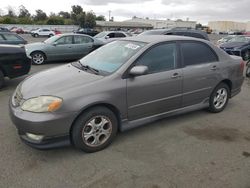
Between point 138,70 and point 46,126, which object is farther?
point 138,70

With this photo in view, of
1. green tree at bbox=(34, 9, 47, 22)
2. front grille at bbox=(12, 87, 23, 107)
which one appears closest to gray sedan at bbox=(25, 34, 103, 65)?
front grille at bbox=(12, 87, 23, 107)

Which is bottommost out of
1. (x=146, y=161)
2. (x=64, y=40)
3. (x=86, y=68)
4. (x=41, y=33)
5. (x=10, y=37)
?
(x=146, y=161)

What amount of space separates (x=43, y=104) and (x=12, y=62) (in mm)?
3871

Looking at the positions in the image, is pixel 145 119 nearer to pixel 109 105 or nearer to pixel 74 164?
pixel 109 105

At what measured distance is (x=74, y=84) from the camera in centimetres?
336

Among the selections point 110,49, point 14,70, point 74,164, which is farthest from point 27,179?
point 14,70

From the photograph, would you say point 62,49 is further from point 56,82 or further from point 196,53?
point 56,82

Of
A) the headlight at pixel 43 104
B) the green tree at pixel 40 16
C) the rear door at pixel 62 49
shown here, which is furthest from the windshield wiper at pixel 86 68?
the green tree at pixel 40 16

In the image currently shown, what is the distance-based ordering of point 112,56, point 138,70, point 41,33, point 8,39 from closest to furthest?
point 138,70
point 112,56
point 8,39
point 41,33

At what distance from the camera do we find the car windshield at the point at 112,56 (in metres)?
3.81

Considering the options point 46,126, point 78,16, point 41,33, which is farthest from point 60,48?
point 78,16

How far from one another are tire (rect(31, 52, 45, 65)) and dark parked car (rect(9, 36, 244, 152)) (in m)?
6.93

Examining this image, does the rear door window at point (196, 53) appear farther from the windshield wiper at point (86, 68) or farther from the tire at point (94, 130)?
the tire at point (94, 130)

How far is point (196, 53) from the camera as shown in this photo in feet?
15.0
